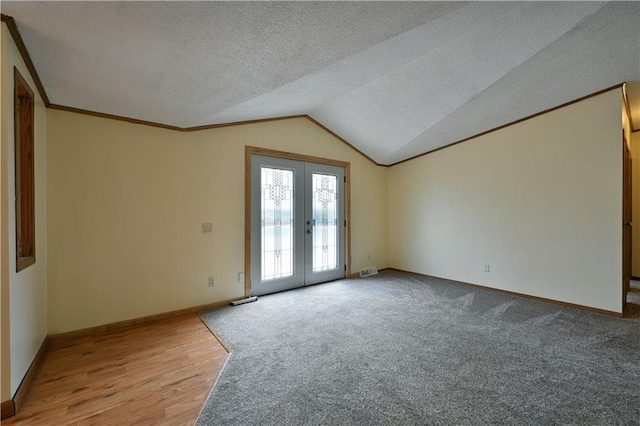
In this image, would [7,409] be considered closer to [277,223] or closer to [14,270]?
[14,270]

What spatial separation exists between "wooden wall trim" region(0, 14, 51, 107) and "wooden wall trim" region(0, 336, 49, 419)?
2.13 metres

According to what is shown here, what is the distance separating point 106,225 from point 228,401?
2.21 metres

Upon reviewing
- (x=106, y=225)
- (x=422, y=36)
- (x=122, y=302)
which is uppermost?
(x=422, y=36)

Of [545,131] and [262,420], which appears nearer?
[262,420]

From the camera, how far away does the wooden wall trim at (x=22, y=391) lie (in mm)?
1568

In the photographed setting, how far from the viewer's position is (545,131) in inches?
142

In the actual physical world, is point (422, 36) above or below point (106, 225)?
above

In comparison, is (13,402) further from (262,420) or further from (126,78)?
(126,78)

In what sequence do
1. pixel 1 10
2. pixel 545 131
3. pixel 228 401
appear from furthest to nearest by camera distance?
pixel 545 131
pixel 228 401
pixel 1 10

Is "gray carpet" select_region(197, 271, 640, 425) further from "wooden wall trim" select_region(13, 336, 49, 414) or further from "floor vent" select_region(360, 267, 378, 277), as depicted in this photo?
"floor vent" select_region(360, 267, 378, 277)

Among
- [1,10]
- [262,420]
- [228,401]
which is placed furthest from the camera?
[228,401]

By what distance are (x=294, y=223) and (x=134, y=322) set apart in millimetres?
2258

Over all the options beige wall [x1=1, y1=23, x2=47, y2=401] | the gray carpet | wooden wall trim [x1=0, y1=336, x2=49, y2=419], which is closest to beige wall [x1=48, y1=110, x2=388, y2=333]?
beige wall [x1=1, y1=23, x2=47, y2=401]

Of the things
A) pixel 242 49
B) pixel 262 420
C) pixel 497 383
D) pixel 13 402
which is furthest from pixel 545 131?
pixel 13 402
